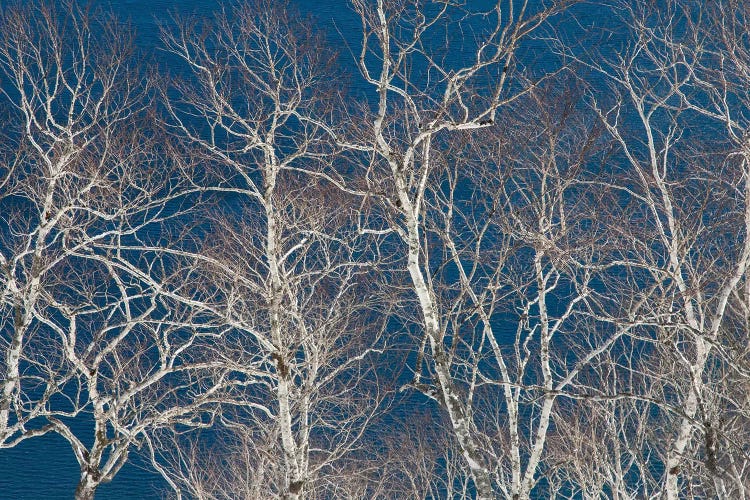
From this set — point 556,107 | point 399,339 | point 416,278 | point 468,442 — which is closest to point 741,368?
point 468,442

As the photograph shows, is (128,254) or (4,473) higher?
(128,254)

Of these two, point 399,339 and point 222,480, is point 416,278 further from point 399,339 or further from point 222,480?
point 399,339

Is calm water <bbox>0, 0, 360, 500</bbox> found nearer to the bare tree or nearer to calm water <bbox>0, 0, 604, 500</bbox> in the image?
calm water <bbox>0, 0, 604, 500</bbox>

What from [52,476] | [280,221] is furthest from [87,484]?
[52,476]

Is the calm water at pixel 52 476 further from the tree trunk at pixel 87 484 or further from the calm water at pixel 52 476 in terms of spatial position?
the tree trunk at pixel 87 484

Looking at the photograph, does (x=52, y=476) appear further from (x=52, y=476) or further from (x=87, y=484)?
(x=87, y=484)

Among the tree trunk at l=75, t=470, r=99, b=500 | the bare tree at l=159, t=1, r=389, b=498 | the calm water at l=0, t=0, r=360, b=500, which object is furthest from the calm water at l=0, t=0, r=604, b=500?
the tree trunk at l=75, t=470, r=99, b=500

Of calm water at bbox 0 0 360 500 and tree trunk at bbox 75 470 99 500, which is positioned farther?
calm water at bbox 0 0 360 500

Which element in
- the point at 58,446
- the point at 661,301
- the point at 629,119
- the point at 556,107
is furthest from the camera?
the point at 629,119

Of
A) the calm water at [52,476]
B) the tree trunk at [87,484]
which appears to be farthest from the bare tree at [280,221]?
the calm water at [52,476]

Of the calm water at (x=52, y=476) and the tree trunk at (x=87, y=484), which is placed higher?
the calm water at (x=52, y=476)

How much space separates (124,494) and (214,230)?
16.4 meters

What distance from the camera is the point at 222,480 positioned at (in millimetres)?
25297

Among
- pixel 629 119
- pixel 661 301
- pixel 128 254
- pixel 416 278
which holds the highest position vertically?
pixel 629 119
